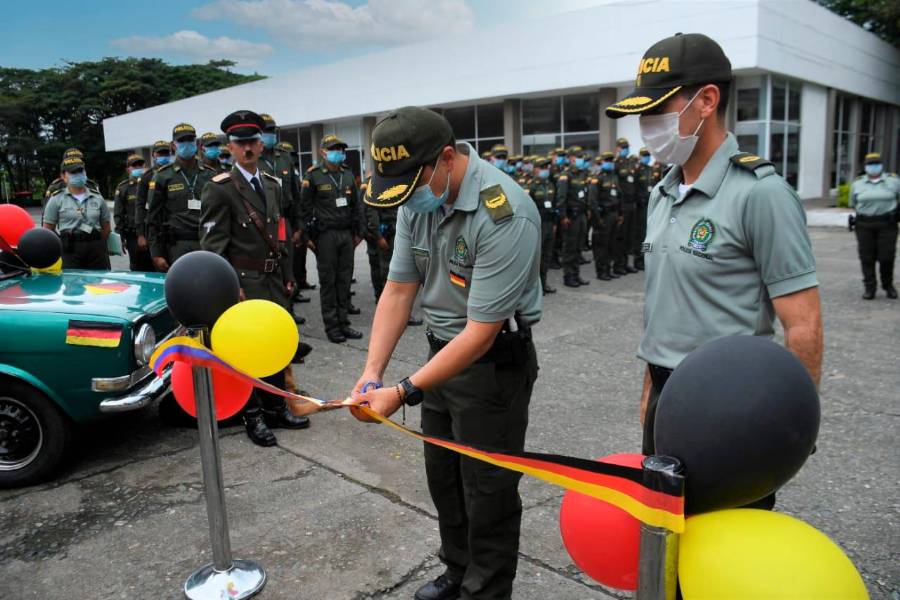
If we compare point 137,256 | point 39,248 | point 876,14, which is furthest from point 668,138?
point 876,14

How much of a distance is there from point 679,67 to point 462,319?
110 centimetres

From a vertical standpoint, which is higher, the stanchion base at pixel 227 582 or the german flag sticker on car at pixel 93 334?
the german flag sticker on car at pixel 93 334

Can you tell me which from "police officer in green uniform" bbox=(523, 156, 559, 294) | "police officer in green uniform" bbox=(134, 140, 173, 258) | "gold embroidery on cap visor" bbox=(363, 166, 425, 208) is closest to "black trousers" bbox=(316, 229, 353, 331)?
"police officer in green uniform" bbox=(134, 140, 173, 258)

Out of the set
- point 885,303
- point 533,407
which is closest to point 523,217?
point 533,407

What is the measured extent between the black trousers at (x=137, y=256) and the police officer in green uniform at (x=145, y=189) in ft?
1.08

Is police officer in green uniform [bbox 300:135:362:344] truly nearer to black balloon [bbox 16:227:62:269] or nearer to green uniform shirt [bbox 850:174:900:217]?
black balloon [bbox 16:227:62:269]

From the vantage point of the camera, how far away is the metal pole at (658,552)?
1.23 meters

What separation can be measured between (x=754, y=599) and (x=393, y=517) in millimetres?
2613

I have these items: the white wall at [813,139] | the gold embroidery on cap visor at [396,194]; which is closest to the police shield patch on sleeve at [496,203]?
the gold embroidery on cap visor at [396,194]

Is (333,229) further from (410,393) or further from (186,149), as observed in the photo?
(410,393)

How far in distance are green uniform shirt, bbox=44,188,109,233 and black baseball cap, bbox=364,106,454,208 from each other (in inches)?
259

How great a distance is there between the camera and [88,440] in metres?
4.70

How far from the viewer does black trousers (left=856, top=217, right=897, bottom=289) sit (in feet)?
28.7

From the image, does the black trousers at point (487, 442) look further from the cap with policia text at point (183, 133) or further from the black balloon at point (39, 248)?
the cap with policia text at point (183, 133)
